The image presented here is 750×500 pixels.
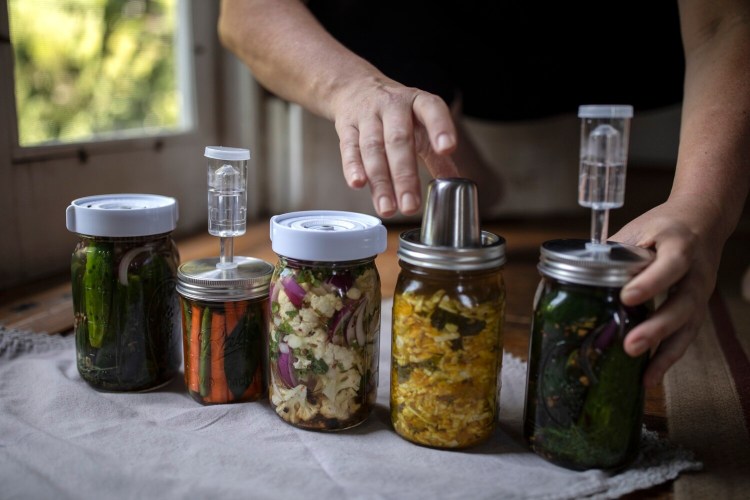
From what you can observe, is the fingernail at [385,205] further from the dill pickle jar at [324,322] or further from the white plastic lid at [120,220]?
the white plastic lid at [120,220]

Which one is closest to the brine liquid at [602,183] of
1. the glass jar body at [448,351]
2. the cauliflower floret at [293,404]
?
the glass jar body at [448,351]

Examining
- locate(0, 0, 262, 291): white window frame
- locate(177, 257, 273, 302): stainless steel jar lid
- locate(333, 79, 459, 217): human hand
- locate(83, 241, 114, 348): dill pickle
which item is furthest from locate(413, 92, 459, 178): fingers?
locate(0, 0, 262, 291): white window frame

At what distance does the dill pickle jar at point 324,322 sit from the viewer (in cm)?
64

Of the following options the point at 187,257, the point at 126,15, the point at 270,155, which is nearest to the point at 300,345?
the point at 187,257

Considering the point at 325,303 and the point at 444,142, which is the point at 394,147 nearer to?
the point at 444,142

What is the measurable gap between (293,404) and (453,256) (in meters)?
0.21

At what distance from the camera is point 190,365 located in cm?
73

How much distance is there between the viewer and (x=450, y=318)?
0.61m

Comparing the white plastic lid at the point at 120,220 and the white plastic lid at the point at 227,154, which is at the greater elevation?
the white plastic lid at the point at 227,154

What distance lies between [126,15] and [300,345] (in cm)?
95

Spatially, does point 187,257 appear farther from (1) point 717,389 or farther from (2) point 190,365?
(1) point 717,389

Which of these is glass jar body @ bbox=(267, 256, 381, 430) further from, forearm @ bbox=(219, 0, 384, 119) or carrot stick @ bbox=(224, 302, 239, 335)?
forearm @ bbox=(219, 0, 384, 119)

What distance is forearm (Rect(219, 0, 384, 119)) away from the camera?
0.82m

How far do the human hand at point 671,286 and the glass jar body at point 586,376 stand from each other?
0.02 meters
